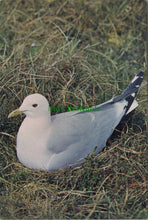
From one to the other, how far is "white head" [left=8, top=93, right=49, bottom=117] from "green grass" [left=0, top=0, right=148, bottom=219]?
454mm

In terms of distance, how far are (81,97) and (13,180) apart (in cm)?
119

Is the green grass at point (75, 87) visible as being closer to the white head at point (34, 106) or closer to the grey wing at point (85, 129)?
the grey wing at point (85, 129)

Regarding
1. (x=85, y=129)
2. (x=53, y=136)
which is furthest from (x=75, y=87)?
(x=53, y=136)

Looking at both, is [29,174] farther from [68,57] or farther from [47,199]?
[68,57]

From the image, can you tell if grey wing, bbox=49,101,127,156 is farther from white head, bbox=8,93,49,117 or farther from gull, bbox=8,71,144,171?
white head, bbox=8,93,49,117

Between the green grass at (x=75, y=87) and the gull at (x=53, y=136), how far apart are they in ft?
0.33

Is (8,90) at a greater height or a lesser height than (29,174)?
greater

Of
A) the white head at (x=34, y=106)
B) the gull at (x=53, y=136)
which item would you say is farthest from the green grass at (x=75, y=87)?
the white head at (x=34, y=106)

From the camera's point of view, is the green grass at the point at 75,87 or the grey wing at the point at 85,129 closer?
the green grass at the point at 75,87

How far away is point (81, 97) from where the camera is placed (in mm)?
3658

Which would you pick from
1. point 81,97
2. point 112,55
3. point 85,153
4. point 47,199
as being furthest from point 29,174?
point 112,55

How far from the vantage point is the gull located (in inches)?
118

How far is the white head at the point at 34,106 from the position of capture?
118 inches

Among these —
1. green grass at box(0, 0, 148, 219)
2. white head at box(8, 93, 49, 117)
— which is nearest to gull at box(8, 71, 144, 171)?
white head at box(8, 93, 49, 117)
